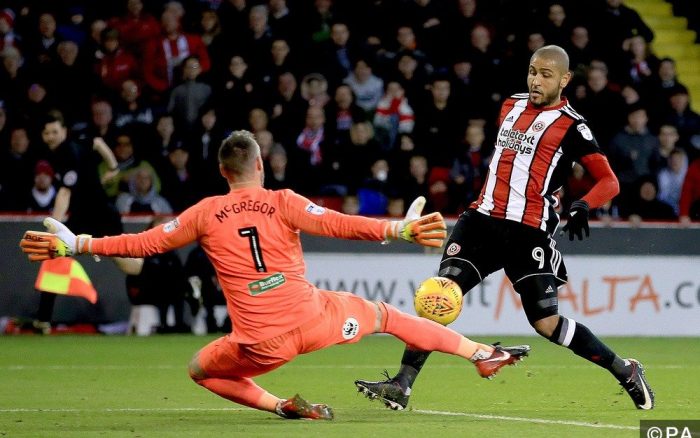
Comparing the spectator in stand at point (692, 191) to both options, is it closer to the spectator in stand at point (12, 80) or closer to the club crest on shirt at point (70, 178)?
the club crest on shirt at point (70, 178)

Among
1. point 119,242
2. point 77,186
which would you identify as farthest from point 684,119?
point 119,242

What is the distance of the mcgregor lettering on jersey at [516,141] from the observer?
855 centimetres

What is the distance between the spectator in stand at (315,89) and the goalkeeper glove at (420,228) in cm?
1053

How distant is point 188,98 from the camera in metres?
17.3

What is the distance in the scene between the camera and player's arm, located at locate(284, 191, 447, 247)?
6.84 metres

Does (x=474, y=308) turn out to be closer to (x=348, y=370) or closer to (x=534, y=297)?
(x=348, y=370)

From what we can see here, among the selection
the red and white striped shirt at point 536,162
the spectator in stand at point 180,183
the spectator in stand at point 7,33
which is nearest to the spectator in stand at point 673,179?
the spectator in stand at point 180,183

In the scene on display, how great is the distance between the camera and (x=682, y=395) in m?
9.33

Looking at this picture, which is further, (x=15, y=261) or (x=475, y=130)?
(x=475, y=130)

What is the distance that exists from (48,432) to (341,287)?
8466 millimetres

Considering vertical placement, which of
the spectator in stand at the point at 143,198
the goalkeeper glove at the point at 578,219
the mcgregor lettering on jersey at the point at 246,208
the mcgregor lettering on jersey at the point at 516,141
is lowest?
the spectator in stand at the point at 143,198

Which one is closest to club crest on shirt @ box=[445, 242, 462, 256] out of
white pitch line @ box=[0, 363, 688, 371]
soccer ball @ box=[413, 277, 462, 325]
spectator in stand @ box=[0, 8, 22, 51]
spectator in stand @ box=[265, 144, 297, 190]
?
soccer ball @ box=[413, 277, 462, 325]

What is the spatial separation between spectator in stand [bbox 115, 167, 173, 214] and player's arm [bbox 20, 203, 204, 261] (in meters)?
8.68

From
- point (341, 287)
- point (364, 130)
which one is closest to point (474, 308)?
point (341, 287)
